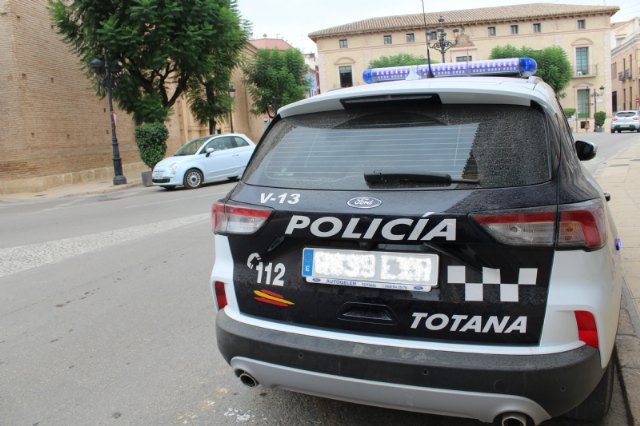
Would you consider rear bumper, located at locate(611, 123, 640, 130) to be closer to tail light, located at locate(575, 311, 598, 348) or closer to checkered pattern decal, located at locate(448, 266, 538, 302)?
tail light, located at locate(575, 311, 598, 348)

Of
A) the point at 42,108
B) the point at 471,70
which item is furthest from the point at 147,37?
the point at 471,70

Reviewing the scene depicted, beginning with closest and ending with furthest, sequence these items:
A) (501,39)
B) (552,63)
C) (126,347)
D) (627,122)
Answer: (126,347), (627,122), (552,63), (501,39)

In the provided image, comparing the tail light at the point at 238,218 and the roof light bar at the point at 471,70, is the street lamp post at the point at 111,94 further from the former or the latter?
the tail light at the point at 238,218

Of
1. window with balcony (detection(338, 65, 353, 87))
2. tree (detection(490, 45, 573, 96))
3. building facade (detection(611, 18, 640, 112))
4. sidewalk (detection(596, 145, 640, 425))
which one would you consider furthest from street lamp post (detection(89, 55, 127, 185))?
building facade (detection(611, 18, 640, 112))

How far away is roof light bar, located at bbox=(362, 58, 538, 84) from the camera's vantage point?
13.9 ft

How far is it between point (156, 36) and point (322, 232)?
19.3 metres

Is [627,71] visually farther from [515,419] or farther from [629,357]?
[515,419]

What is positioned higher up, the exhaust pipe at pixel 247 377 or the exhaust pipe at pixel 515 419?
the exhaust pipe at pixel 247 377

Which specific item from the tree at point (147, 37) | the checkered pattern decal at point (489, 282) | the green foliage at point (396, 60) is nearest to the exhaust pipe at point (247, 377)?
the checkered pattern decal at point (489, 282)

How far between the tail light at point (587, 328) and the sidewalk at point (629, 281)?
763 millimetres

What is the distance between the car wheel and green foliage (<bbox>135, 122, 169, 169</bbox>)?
475cm

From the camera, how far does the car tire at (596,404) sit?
2395 mm

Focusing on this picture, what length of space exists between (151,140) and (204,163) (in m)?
4.80

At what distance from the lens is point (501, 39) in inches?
2677
